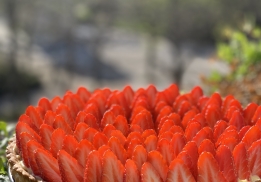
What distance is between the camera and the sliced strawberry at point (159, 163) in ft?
6.57

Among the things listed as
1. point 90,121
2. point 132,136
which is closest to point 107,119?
point 90,121

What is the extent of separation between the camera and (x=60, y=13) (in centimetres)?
1569

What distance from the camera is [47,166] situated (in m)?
2.13

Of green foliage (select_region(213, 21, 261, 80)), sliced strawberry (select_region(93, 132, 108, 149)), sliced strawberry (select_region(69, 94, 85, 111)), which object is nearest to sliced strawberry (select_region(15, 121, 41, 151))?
sliced strawberry (select_region(93, 132, 108, 149))

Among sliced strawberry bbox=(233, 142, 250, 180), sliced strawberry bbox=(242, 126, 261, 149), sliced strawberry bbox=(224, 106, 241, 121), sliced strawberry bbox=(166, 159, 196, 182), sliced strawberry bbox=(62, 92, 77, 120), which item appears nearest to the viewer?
sliced strawberry bbox=(166, 159, 196, 182)

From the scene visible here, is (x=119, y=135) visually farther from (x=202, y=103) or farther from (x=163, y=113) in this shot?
(x=202, y=103)

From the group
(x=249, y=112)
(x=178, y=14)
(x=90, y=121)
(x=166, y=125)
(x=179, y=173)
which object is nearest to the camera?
(x=179, y=173)

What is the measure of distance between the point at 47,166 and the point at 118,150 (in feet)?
1.20

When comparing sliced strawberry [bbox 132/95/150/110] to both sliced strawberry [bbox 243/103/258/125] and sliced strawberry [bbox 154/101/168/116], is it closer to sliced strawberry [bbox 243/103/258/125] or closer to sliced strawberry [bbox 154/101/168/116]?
sliced strawberry [bbox 154/101/168/116]

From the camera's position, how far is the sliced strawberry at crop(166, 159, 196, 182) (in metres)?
1.93

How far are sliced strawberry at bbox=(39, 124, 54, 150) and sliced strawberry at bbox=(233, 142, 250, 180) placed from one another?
1.01 m

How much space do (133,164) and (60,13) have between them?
14302 mm

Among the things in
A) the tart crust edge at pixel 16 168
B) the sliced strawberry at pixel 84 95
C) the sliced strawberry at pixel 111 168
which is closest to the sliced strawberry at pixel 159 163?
the sliced strawberry at pixel 111 168

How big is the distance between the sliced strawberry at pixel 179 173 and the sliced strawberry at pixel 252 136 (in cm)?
49
